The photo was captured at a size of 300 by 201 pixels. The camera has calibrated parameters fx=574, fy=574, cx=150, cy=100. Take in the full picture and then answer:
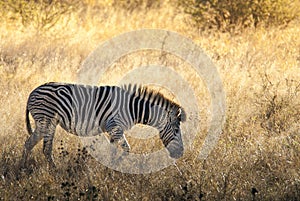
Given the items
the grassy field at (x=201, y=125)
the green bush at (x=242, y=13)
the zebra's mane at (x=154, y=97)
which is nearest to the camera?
the grassy field at (x=201, y=125)

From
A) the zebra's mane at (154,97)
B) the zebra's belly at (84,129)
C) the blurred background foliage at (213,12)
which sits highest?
the zebra's mane at (154,97)

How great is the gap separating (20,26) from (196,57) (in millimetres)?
4400

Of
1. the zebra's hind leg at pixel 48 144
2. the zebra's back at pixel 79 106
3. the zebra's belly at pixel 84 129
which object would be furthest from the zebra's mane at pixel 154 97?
the zebra's hind leg at pixel 48 144

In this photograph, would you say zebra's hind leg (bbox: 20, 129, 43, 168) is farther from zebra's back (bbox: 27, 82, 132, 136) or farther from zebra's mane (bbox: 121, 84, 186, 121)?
zebra's mane (bbox: 121, 84, 186, 121)

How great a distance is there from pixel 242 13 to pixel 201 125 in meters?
6.31

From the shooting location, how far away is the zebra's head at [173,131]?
21.1ft

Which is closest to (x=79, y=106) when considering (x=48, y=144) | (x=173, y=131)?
(x=48, y=144)

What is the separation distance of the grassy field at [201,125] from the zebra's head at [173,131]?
17cm

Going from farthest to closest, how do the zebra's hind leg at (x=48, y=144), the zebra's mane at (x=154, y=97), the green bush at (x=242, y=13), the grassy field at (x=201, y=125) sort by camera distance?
the green bush at (x=242, y=13), the zebra's mane at (x=154, y=97), the zebra's hind leg at (x=48, y=144), the grassy field at (x=201, y=125)

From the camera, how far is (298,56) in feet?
34.3

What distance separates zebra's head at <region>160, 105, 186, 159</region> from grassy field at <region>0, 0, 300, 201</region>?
0.56 ft

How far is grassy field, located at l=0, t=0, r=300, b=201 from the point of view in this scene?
5391mm

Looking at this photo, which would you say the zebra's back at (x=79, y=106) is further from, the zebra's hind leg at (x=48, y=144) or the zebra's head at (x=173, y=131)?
the zebra's head at (x=173, y=131)

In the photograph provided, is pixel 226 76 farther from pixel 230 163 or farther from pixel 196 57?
pixel 230 163
